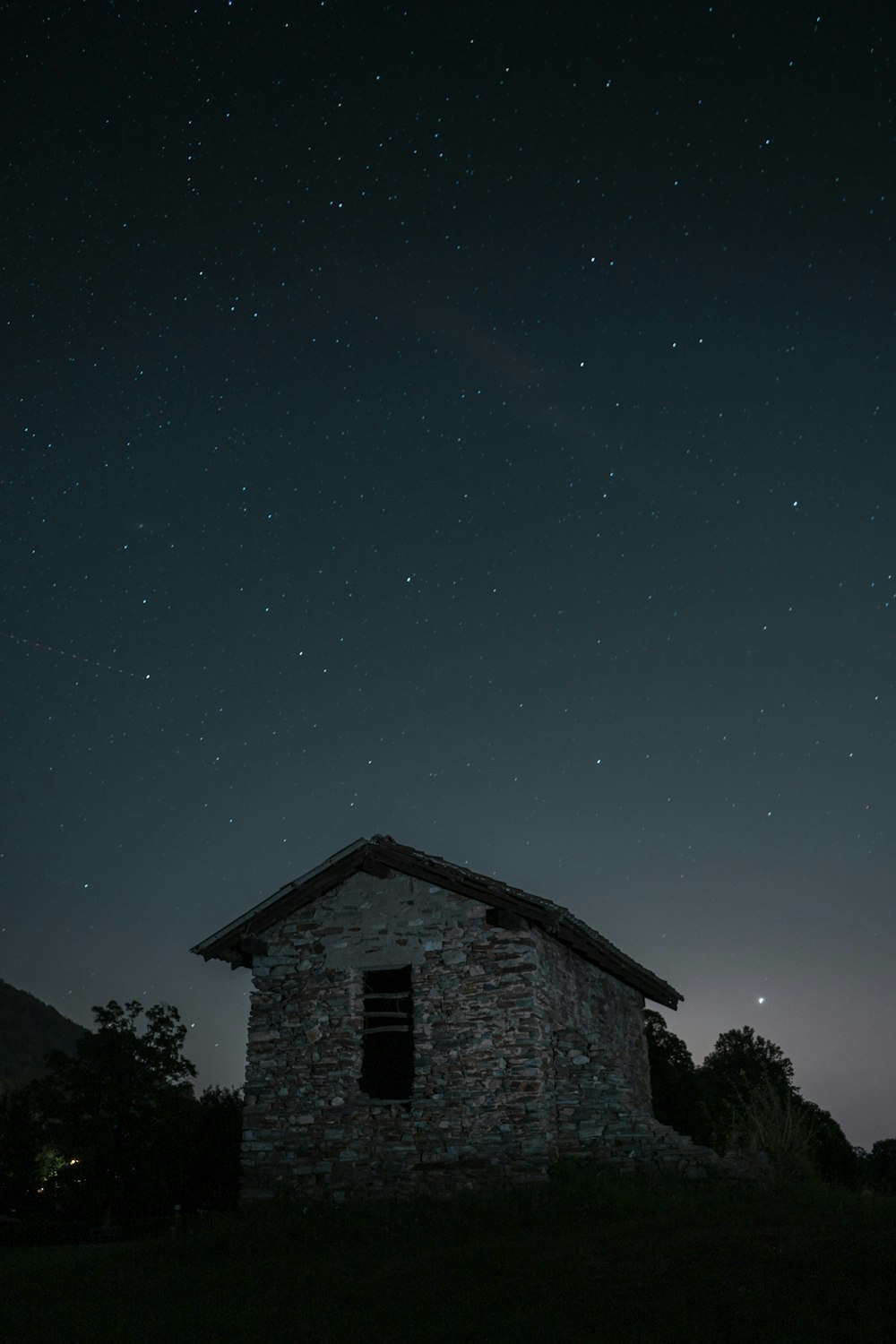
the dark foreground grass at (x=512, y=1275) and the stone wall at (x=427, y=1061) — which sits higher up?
the stone wall at (x=427, y=1061)

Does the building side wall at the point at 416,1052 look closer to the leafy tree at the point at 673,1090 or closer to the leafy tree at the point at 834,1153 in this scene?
the leafy tree at the point at 673,1090

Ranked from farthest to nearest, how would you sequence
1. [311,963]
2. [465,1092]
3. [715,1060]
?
[715,1060] → [311,963] → [465,1092]

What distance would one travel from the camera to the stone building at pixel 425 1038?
14664 millimetres

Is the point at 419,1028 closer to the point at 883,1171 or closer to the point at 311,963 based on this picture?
the point at 311,963

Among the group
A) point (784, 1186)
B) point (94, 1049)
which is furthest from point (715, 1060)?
point (784, 1186)

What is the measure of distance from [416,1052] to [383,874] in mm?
3040

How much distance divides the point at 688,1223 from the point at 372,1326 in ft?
14.9

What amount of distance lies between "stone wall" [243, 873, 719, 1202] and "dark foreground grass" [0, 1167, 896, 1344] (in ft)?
2.97

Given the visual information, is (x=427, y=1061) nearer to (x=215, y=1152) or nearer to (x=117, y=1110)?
(x=215, y=1152)

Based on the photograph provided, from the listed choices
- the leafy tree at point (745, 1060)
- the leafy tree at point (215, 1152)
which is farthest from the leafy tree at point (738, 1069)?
the leafy tree at point (215, 1152)

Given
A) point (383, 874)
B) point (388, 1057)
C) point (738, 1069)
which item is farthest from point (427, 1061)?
point (738, 1069)

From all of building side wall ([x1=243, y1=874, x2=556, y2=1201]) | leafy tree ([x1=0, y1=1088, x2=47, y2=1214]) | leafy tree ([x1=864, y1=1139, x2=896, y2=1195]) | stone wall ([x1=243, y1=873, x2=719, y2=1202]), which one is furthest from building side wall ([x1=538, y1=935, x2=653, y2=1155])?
leafy tree ([x1=864, y1=1139, x2=896, y2=1195])

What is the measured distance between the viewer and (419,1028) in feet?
50.8

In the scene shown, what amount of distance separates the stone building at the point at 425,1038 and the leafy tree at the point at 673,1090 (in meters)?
14.8
